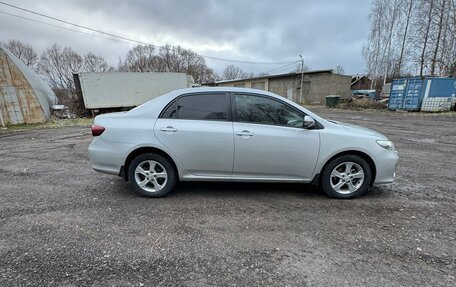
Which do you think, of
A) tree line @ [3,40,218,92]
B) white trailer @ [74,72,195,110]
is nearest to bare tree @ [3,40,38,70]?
tree line @ [3,40,218,92]

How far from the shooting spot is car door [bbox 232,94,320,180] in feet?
12.0

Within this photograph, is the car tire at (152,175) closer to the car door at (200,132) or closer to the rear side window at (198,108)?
the car door at (200,132)

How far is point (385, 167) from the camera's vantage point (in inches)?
148

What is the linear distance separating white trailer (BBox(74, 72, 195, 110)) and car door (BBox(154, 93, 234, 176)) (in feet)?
52.0

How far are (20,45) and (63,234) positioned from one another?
Result: 2569 inches

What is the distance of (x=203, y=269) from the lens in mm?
2342

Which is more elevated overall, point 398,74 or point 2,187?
point 398,74

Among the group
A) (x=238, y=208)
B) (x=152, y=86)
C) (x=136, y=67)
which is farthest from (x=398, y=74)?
(x=136, y=67)

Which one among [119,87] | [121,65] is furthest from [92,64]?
[119,87]

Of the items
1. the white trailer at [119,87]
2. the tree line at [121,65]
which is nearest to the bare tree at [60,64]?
the tree line at [121,65]

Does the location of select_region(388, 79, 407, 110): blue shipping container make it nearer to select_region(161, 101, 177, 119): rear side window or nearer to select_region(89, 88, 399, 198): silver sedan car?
select_region(89, 88, 399, 198): silver sedan car

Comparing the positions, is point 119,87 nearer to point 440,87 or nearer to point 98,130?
point 98,130

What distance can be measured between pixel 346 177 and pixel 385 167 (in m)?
0.58

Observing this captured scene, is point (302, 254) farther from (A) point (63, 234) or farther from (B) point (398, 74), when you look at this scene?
(B) point (398, 74)
